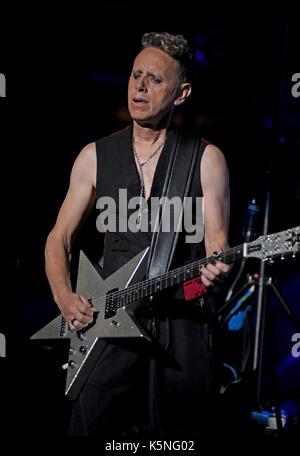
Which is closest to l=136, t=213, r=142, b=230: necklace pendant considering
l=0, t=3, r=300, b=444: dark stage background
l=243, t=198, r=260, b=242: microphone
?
l=0, t=3, r=300, b=444: dark stage background

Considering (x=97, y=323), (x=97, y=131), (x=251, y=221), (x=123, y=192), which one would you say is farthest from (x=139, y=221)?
(x=251, y=221)

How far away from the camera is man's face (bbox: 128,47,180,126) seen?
3.33 m

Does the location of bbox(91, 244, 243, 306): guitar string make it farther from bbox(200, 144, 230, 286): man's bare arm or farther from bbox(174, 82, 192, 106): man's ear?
bbox(174, 82, 192, 106): man's ear

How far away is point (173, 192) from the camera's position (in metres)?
3.25

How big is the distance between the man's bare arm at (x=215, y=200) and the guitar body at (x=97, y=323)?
34cm

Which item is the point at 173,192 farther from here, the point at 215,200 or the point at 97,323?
the point at 97,323

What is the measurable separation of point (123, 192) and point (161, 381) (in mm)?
1010

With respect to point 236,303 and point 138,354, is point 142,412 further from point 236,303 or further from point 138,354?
point 236,303

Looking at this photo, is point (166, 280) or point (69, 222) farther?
point (69, 222)

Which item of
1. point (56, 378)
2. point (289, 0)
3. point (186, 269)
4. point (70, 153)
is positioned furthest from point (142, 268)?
point (289, 0)

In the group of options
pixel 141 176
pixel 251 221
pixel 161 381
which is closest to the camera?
pixel 161 381

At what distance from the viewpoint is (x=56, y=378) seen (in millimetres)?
4484

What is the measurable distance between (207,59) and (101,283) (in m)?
2.80

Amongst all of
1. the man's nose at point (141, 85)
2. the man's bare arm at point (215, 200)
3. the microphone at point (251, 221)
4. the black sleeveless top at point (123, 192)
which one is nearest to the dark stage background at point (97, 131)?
the microphone at point (251, 221)
